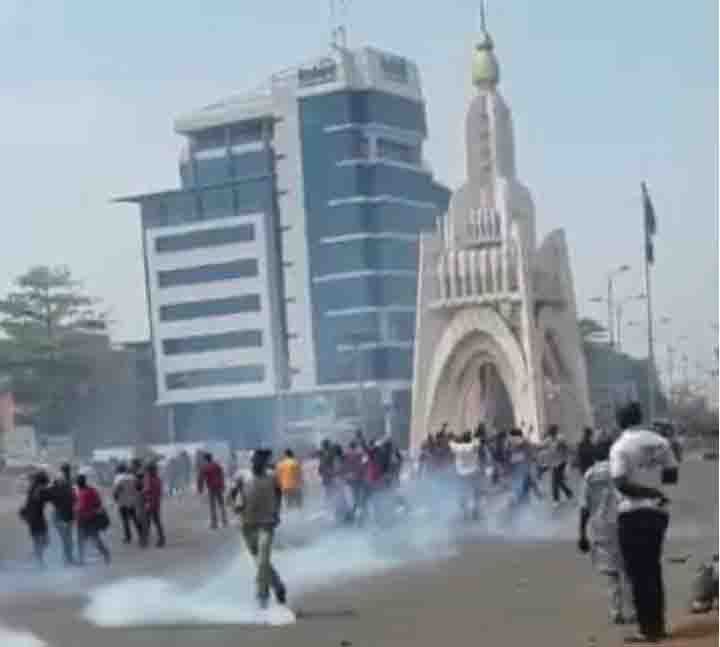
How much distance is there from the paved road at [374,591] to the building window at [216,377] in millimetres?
81998

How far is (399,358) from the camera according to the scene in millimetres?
103562

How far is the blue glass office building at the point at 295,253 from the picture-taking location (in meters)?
104

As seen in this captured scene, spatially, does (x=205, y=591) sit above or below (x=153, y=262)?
below

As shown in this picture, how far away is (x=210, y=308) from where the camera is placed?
365 feet

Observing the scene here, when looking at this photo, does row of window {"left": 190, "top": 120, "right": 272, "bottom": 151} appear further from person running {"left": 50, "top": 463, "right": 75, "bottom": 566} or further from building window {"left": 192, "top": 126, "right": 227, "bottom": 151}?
person running {"left": 50, "top": 463, "right": 75, "bottom": 566}

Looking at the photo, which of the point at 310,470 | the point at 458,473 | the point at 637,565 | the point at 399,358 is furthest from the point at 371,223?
the point at 637,565

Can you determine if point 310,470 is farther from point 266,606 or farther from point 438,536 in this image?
point 266,606

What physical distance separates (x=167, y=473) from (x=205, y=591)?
30744 mm

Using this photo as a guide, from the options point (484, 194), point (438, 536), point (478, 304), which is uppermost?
point (484, 194)

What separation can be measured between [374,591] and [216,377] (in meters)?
93.7

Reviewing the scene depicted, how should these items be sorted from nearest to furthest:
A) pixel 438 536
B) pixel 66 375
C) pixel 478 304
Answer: pixel 438 536 → pixel 478 304 → pixel 66 375

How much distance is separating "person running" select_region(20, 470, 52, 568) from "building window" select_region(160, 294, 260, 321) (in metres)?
86.1

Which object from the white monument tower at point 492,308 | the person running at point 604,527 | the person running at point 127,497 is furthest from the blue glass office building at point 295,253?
the person running at point 604,527

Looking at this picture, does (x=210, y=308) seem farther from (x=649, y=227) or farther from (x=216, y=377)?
(x=649, y=227)
